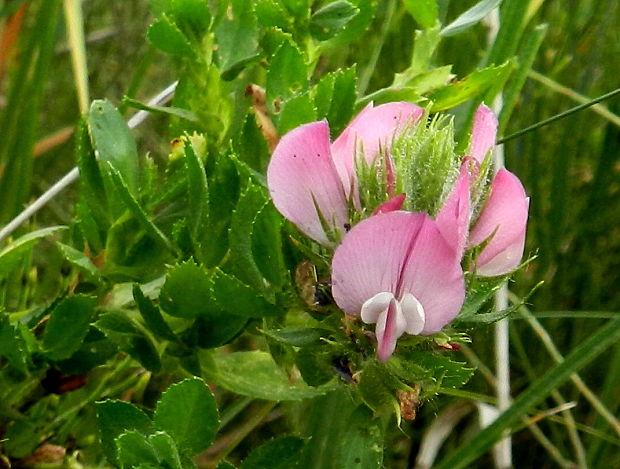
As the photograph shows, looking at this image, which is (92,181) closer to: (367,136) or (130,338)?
(130,338)

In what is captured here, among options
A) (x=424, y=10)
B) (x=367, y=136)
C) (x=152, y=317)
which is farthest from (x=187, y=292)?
(x=424, y=10)

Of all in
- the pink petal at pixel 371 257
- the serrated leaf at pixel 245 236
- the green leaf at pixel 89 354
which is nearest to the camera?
the pink petal at pixel 371 257

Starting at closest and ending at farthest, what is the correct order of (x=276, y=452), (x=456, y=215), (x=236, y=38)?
1. (x=456, y=215)
2. (x=276, y=452)
3. (x=236, y=38)

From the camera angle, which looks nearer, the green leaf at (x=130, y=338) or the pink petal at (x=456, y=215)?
the pink petal at (x=456, y=215)

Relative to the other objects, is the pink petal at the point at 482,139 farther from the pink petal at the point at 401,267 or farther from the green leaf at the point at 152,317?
the green leaf at the point at 152,317

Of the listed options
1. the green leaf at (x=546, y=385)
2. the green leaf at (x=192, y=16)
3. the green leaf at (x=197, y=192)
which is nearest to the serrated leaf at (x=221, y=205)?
the green leaf at (x=197, y=192)

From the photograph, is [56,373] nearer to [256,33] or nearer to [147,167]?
[147,167]
